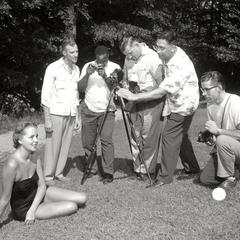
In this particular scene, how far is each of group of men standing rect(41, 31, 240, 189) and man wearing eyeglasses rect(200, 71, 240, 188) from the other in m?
0.04

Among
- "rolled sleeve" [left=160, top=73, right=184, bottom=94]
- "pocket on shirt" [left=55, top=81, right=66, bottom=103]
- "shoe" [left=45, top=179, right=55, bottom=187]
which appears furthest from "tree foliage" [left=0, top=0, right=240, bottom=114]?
"rolled sleeve" [left=160, top=73, right=184, bottom=94]

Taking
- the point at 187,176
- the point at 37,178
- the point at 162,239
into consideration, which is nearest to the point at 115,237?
the point at 162,239

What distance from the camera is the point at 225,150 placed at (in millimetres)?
5527

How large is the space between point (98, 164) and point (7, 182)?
271 centimetres

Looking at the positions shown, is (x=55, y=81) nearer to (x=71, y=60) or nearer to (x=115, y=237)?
(x=71, y=60)

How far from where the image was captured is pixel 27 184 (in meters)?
4.88

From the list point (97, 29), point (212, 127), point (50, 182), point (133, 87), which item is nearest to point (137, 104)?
point (133, 87)

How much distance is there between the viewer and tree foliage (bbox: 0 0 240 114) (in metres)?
16.3

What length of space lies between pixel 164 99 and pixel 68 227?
7.27 feet

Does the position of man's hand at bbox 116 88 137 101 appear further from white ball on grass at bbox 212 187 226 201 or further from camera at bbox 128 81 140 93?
white ball on grass at bbox 212 187 226 201

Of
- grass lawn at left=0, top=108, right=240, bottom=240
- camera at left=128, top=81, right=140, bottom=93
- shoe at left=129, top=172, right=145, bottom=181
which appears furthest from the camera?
shoe at left=129, top=172, right=145, bottom=181

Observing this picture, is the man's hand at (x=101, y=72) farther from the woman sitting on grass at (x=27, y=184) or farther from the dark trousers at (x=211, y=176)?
the dark trousers at (x=211, y=176)

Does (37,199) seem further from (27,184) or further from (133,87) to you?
(133,87)

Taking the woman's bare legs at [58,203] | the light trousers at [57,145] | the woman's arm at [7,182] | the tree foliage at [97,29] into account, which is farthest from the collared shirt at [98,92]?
the tree foliage at [97,29]
